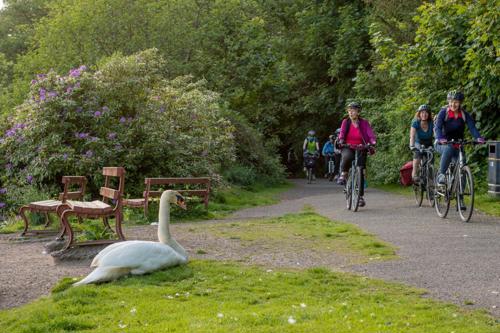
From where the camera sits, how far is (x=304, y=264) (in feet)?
28.2

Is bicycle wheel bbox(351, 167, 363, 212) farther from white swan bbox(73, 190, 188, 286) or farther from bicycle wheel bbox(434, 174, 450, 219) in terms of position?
white swan bbox(73, 190, 188, 286)

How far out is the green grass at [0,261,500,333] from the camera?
5.54 m

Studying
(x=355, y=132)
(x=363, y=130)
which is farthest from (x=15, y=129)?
(x=363, y=130)

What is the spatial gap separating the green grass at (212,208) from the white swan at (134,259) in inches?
80.8

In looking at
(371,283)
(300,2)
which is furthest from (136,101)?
(300,2)

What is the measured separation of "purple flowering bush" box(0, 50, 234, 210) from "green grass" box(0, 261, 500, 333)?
957 centimetres

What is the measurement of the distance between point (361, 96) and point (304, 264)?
2240 centimetres

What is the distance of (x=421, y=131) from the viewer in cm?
1489

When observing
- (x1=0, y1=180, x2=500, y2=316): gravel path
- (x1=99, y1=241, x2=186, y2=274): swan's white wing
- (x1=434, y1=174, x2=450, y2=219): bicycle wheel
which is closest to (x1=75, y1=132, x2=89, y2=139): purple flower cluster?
(x1=0, y1=180, x2=500, y2=316): gravel path

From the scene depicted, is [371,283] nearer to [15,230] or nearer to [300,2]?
[15,230]

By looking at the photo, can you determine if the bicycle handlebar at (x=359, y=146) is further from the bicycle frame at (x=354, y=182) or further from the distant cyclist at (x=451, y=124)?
the distant cyclist at (x=451, y=124)

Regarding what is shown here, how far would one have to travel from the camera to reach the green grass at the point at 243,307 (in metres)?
5.54

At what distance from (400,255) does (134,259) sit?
3.31 m

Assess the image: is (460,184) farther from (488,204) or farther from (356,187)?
(488,204)
